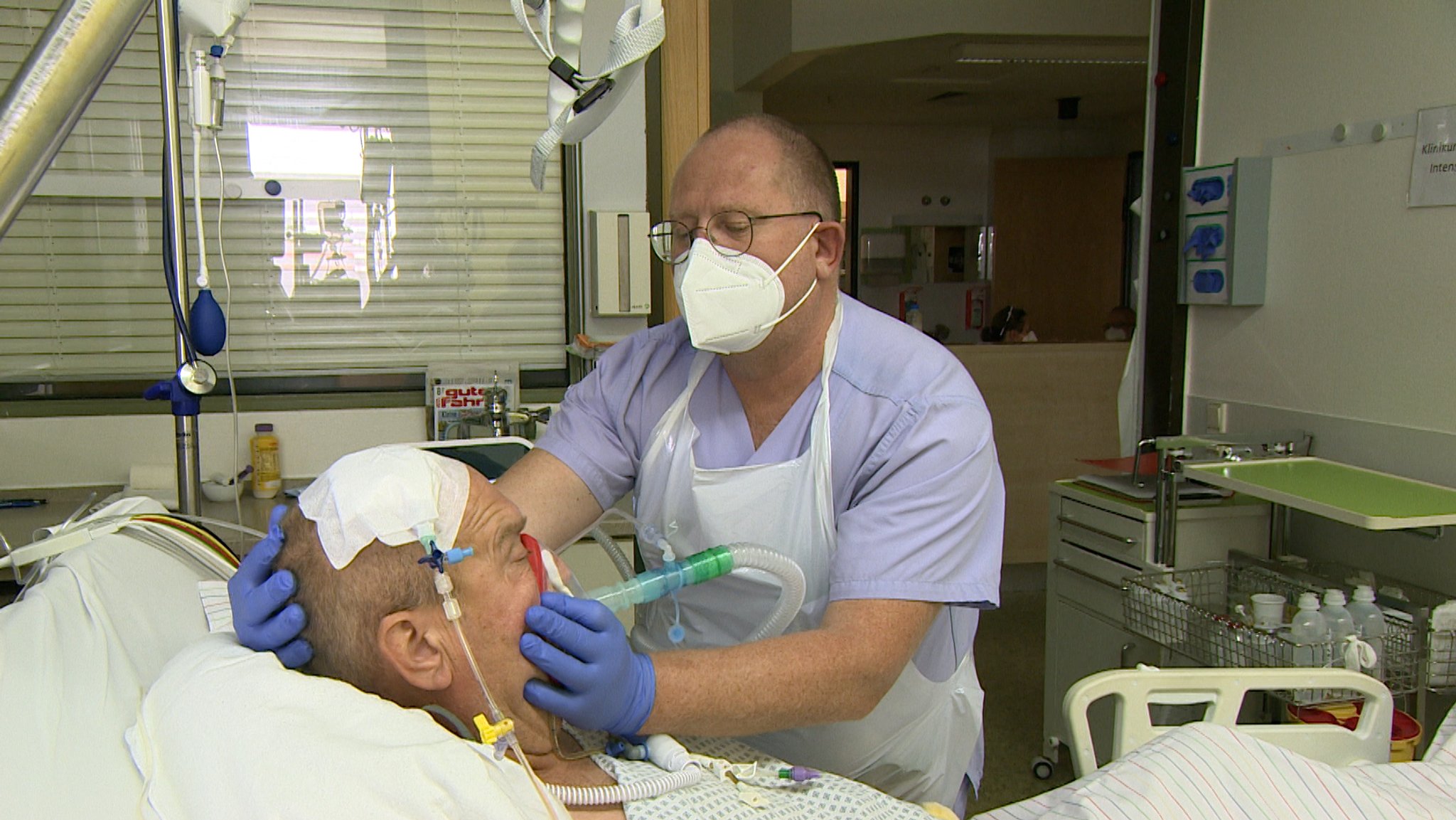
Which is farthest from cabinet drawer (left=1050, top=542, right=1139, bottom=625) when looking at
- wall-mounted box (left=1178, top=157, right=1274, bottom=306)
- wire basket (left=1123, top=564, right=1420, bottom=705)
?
wall-mounted box (left=1178, top=157, right=1274, bottom=306)

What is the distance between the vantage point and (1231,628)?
2209 mm

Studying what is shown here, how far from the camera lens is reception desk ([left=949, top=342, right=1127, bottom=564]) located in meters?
4.84

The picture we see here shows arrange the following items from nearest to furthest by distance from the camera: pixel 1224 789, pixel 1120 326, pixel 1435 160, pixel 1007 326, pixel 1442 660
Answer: pixel 1224 789 → pixel 1442 660 → pixel 1435 160 → pixel 1120 326 → pixel 1007 326

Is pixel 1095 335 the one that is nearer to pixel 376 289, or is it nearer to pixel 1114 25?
pixel 1114 25

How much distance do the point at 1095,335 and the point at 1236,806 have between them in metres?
7.85

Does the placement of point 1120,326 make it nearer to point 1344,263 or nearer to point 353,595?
point 1344,263

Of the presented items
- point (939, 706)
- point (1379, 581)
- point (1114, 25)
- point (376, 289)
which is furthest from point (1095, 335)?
point (939, 706)

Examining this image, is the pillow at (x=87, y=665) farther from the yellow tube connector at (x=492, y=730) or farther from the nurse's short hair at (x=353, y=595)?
the yellow tube connector at (x=492, y=730)

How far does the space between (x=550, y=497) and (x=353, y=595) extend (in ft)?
1.49

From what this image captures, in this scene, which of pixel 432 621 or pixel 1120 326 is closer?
pixel 432 621

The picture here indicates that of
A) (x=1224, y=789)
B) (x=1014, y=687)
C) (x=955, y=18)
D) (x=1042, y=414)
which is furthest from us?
(x=955, y=18)

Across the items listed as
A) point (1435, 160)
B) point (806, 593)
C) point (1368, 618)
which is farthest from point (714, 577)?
point (1435, 160)

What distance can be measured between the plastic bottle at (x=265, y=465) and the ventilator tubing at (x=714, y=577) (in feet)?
5.47

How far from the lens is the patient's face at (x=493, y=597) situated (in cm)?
116
